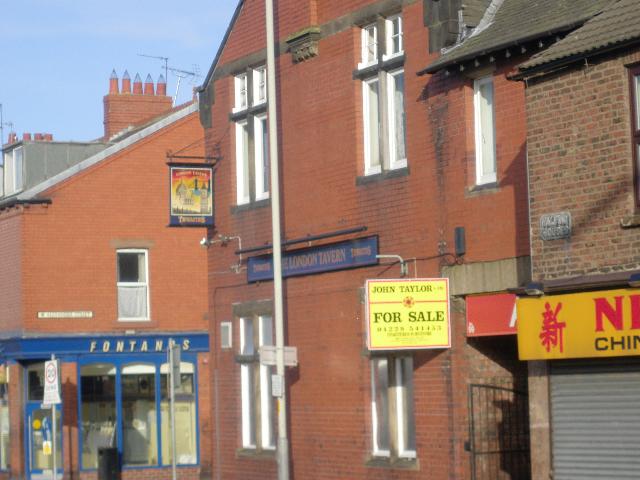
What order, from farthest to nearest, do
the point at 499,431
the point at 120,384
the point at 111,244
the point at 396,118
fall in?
the point at 111,244 → the point at 120,384 → the point at 396,118 → the point at 499,431

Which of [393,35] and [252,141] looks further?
[252,141]

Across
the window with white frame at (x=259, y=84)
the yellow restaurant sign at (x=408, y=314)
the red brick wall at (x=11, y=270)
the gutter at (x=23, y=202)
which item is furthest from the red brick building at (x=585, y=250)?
the red brick wall at (x=11, y=270)

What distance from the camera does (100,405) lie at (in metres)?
36.6

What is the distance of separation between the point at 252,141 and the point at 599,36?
10.7m

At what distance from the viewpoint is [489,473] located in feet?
64.4

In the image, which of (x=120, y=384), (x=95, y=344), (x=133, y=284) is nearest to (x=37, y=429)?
(x=120, y=384)

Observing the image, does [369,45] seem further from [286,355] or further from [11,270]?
[11,270]

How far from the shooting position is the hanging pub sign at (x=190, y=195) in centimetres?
2598

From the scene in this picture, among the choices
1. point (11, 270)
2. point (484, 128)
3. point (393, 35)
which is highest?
point (393, 35)

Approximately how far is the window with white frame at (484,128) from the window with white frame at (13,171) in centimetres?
2132

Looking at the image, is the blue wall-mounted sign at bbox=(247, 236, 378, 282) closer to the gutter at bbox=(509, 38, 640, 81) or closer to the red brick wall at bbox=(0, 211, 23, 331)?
the gutter at bbox=(509, 38, 640, 81)

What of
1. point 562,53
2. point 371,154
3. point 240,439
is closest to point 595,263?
point 562,53

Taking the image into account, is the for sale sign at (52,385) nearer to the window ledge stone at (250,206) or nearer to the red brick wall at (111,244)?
the window ledge stone at (250,206)

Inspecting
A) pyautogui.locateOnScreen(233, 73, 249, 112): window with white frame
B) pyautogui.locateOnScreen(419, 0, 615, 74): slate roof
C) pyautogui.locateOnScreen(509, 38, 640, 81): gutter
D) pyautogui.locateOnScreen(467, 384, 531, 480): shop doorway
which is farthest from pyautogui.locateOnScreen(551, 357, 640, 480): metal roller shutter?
pyautogui.locateOnScreen(233, 73, 249, 112): window with white frame
